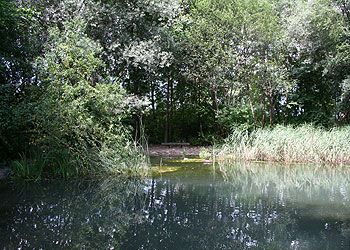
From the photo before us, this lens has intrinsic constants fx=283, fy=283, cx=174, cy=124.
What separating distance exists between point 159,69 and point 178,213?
1027 centimetres

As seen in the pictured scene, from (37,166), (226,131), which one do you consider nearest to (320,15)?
(226,131)

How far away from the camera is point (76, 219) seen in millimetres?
3141

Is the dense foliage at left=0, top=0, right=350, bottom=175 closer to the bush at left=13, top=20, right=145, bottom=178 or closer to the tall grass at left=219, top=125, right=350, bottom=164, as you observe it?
the bush at left=13, top=20, right=145, bottom=178

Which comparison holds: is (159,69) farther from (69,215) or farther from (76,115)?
(69,215)

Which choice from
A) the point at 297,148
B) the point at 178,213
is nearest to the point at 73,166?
Answer: the point at 178,213

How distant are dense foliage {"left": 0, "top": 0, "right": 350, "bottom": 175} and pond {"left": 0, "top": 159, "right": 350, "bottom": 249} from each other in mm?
1417

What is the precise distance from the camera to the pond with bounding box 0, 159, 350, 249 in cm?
251

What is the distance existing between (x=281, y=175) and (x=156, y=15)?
7.07m

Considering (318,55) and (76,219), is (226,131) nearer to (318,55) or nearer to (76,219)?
(318,55)

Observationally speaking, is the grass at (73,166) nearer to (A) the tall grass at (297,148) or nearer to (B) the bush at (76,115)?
(B) the bush at (76,115)

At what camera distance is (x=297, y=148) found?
323 inches

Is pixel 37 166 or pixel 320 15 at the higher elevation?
pixel 320 15

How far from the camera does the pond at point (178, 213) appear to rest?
251 cm

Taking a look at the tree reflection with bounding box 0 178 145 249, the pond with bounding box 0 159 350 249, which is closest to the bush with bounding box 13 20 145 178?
the pond with bounding box 0 159 350 249
